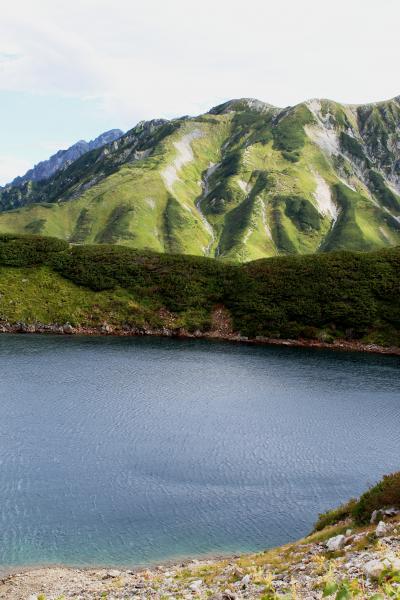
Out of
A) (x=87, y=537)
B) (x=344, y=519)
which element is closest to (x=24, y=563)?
(x=87, y=537)

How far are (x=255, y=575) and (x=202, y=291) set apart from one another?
10758 cm

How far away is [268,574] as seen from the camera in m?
21.2

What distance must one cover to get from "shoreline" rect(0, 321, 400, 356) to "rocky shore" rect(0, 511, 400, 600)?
84536 mm

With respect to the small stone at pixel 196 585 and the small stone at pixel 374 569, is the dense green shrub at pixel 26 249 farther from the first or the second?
the small stone at pixel 374 569

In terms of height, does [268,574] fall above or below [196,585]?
above

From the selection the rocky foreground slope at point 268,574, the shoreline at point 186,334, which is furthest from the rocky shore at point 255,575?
the shoreline at point 186,334

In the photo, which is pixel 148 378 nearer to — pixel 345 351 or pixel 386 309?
pixel 345 351

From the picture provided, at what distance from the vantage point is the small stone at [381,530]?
22642mm

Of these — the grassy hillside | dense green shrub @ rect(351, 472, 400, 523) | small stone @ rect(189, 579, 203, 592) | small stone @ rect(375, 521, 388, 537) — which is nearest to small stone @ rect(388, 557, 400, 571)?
small stone @ rect(375, 521, 388, 537)

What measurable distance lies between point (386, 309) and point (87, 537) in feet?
320

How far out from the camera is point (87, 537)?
32719 millimetres

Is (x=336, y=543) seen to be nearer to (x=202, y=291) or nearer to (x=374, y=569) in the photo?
(x=374, y=569)

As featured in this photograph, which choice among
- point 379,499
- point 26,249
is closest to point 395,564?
point 379,499

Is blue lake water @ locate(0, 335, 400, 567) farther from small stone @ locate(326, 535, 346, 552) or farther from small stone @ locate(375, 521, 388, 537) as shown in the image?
small stone @ locate(375, 521, 388, 537)
